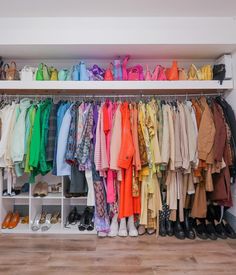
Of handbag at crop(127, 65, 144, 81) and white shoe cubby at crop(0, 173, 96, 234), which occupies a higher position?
handbag at crop(127, 65, 144, 81)

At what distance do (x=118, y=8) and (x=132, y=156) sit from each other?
1.43m

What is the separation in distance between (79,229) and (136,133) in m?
1.25

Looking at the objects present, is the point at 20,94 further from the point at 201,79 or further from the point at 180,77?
the point at 201,79

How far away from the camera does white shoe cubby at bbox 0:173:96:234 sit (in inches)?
96.0

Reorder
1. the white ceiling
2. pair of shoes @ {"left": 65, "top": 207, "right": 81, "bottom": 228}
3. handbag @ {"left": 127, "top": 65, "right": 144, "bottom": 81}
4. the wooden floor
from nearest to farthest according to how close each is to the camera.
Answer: the wooden floor, the white ceiling, handbag @ {"left": 127, "top": 65, "right": 144, "bottom": 81}, pair of shoes @ {"left": 65, "top": 207, "right": 81, "bottom": 228}

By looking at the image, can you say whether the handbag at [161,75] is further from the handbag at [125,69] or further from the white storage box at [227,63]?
the white storage box at [227,63]

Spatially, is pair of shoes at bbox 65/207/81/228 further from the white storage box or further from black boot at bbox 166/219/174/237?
the white storage box

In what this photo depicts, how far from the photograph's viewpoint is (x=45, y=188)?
8.45 ft

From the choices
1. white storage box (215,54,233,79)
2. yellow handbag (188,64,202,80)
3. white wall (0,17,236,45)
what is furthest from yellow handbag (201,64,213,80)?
white wall (0,17,236,45)

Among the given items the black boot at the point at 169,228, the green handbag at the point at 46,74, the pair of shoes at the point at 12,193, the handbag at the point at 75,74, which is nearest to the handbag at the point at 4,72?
the green handbag at the point at 46,74

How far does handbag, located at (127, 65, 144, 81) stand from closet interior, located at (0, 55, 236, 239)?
0.08 meters

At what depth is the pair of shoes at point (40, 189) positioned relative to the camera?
8.16ft

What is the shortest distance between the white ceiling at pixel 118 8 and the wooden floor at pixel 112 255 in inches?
90.4

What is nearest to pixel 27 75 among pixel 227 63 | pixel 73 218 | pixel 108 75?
pixel 108 75
